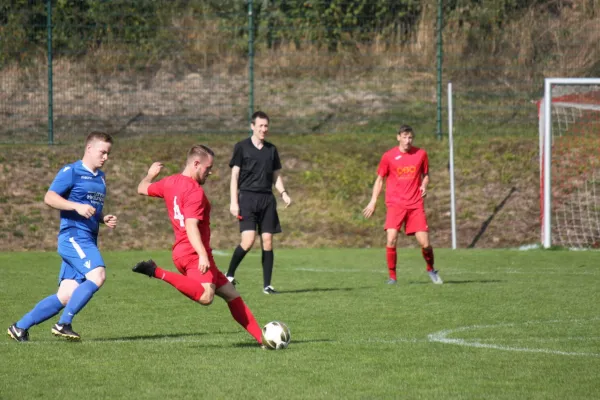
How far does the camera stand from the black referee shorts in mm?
12008

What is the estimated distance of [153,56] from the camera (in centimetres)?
2256

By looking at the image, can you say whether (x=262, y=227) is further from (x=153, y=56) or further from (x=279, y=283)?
(x=153, y=56)

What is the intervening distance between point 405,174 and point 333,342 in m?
5.36

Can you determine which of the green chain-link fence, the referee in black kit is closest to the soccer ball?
the referee in black kit

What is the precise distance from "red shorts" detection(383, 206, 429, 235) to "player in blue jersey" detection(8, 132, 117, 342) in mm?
5455

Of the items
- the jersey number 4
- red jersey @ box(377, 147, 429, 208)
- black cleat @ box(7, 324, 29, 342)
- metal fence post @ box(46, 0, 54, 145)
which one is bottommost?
black cleat @ box(7, 324, 29, 342)

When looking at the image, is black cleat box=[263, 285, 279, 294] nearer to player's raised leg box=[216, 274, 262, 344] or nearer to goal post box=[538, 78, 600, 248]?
player's raised leg box=[216, 274, 262, 344]

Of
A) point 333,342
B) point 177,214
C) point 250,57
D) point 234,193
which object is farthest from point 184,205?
point 250,57

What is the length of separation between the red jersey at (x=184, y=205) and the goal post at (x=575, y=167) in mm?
12013

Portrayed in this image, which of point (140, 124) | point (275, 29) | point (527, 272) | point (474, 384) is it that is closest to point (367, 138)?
point (275, 29)

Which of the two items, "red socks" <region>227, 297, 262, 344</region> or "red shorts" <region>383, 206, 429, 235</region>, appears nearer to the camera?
"red socks" <region>227, 297, 262, 344</region>

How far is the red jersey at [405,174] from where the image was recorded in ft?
41.4

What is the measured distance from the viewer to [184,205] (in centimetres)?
721

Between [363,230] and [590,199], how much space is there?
4.55 meters
